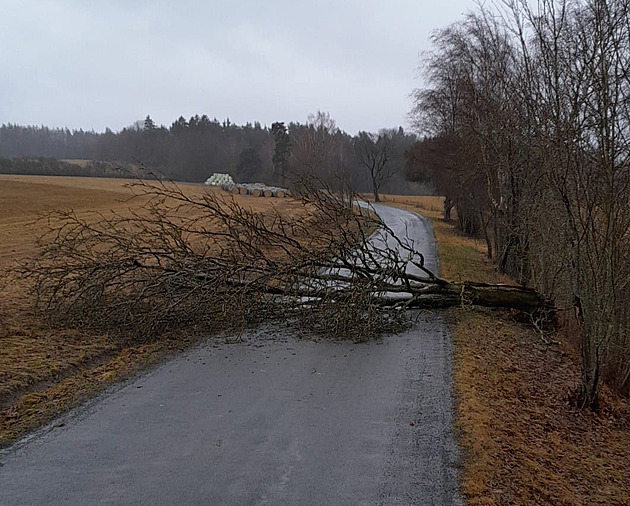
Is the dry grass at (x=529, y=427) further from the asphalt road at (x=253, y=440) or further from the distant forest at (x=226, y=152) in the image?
the distant forest at (x=226, y=152)

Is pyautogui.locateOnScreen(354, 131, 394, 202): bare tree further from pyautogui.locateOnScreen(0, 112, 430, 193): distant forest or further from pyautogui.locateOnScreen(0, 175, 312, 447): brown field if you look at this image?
pyautogui.locateOnScreen(0, 175, 312, 447): brown field

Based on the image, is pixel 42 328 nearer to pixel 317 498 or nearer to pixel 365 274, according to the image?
pixel 365 274

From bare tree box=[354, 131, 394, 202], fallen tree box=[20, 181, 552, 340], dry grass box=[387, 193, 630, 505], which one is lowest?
dry grass box=[387, 193, 630, 505]

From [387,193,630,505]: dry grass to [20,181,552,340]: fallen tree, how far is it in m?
1.48

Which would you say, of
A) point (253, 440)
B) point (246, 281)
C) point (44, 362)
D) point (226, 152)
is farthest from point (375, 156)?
point (253, 440)

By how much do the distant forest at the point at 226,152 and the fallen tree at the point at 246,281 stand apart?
114 ft

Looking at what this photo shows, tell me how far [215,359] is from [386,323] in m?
3.40

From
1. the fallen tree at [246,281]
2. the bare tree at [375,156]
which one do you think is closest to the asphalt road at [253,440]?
the fallen tree at [246,281]

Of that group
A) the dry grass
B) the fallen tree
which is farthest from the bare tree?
the dry grass

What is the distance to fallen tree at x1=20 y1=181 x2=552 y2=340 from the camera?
976 cm

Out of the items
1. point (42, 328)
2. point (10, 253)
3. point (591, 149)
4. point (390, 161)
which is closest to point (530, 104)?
point (591, 149)

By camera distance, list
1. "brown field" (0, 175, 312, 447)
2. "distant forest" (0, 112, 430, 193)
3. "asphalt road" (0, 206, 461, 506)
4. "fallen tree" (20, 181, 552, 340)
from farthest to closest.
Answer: "distant forest" (0, 112, 430, 193), "fallen tree" (20, 181, 552, 340), "brown field" (0, 175, 312, 447), "asphalt road" (0, 206, 461, 506)

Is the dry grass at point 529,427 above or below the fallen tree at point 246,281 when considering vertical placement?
below

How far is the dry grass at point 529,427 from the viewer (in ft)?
16.3
